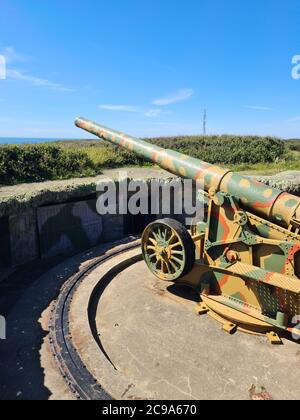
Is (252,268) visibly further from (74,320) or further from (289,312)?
(74,320)

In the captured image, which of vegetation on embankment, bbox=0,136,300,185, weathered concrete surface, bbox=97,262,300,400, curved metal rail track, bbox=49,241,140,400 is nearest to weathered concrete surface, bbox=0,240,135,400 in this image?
curved metal rail track, bbox=49,241,140,400

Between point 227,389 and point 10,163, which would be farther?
point 10,163

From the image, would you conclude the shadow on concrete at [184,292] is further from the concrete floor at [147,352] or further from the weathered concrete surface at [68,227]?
the weathered concrete surface at [68,227]

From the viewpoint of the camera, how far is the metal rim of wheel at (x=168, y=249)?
22.0ft

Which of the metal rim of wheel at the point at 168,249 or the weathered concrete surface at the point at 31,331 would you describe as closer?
the weathered concrete surface at the point at 31,331

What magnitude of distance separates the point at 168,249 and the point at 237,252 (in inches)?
52.9

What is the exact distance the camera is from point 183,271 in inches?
269

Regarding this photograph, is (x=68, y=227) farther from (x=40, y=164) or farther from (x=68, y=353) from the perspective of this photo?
(x=68, y=353)

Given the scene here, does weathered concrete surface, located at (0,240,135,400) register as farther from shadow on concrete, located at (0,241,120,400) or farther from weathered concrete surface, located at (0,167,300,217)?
weathered concrete surface, located at (0,167,300,217)

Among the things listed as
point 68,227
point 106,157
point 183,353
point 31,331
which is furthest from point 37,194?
point 106,157

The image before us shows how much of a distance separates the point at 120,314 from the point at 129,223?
5.14 meters

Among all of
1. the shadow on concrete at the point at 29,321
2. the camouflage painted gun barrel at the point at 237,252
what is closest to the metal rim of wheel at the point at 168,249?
the camouflage painted gun barrel at the point at 237,252

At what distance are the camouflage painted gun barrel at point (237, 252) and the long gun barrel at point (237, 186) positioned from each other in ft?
0.05
